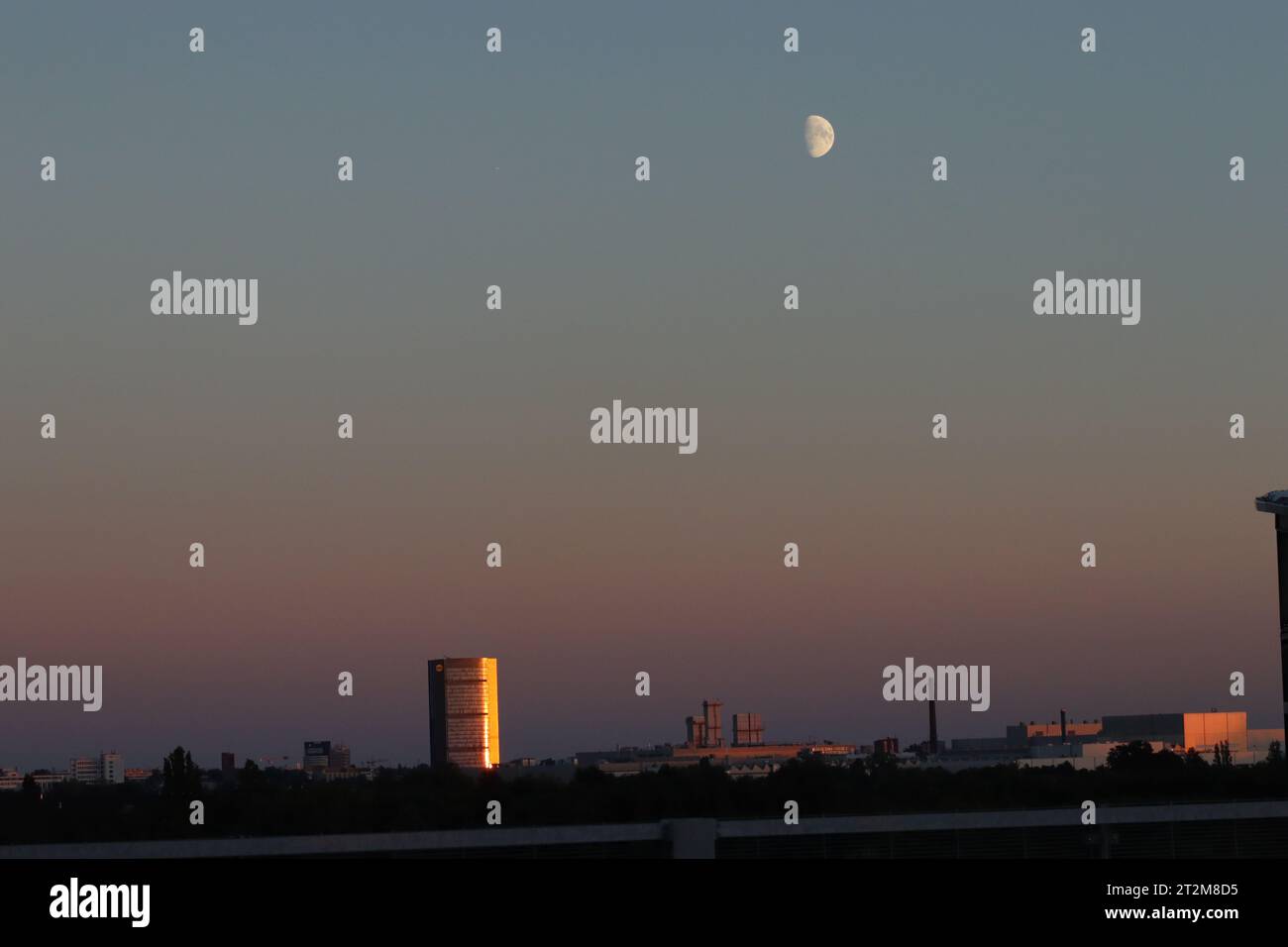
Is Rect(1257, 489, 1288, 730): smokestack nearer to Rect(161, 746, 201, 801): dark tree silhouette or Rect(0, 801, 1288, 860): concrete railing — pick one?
Rect(0, 801, 1288, 860): concrete railing

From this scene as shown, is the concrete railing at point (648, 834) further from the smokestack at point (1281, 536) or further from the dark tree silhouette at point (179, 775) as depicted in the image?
the dark tree silhouette at point (179, 775)

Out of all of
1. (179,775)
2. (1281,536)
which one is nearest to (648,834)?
(1281,536)

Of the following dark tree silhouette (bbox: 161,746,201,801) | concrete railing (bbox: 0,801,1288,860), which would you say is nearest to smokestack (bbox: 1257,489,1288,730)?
concrete railing (bbox: 0,801,1288,860)

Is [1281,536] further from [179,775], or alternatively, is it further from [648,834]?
[179,775]

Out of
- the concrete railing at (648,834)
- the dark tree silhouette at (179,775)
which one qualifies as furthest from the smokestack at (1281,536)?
the dark tree silhouette at (179,775)

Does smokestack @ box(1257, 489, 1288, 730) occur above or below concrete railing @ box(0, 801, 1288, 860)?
above

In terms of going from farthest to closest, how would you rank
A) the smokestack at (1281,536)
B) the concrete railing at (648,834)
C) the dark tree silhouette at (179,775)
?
1. the dark tree silhouette at (179,775)
2. the smokestack at (1281,536)
3. the concrete railing at (648,834)
